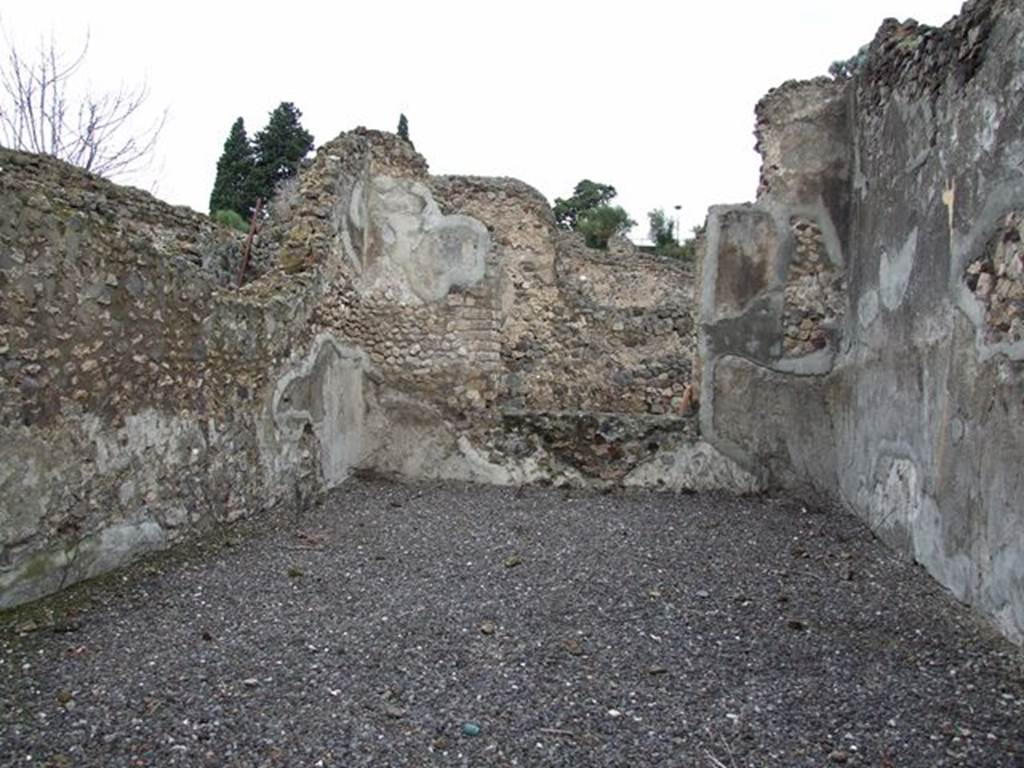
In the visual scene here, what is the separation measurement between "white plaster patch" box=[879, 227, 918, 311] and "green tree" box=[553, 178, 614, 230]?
30.2 meters

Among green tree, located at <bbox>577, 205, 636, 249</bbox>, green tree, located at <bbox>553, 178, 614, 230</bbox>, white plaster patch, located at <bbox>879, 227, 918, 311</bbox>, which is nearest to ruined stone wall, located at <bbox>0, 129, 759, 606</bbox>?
white plaster patch, located at <bbox>879, 227, 918, 311</bbox>

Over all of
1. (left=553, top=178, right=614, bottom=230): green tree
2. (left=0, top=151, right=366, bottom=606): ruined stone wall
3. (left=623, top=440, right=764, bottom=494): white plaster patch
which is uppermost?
(left=553, top=178, right=614, bottom=230): green tree

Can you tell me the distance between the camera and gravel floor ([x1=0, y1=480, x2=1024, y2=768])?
2.18 meters

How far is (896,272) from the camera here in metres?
4.37

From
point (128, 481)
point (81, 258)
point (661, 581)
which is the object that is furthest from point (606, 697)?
point (81, 258)

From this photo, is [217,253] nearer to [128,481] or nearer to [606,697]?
[128,481]

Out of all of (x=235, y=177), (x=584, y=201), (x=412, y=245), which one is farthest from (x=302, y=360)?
(x=584, y=201)

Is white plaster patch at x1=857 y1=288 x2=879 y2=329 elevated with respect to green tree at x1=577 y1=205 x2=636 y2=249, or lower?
lower

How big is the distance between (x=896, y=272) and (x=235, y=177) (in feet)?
77.8

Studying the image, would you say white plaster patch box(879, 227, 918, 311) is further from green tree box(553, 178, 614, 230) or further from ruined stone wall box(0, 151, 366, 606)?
green tree box(553, 178, 614, 230)

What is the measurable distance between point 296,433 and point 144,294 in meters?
1.64

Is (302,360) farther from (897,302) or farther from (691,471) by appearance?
(897,302)

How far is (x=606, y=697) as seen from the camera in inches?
98.9

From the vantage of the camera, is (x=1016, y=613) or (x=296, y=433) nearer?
(x=1016, y=613)
